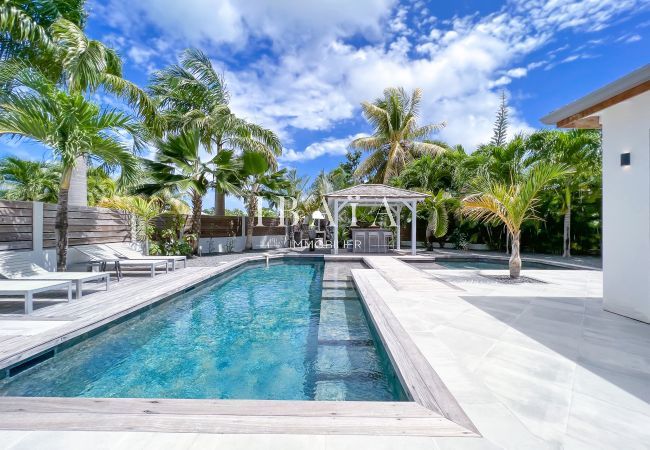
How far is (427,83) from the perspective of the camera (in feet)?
74.5

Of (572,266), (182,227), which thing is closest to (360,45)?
(182,227)

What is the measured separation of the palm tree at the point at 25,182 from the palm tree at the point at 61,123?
471 inches

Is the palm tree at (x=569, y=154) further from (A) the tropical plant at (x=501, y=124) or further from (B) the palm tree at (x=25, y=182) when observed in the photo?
(B) the palm tree at (x=25, y=182)

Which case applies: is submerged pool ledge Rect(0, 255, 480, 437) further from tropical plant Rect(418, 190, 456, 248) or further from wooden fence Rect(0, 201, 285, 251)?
tropical plant Rect(418, 190, 456, 248)

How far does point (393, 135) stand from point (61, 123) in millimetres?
19903

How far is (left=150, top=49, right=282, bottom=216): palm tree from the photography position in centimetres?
1450

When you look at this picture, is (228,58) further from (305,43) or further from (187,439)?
(187,439)

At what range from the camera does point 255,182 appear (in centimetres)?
1595

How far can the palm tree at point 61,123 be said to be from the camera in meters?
6.03

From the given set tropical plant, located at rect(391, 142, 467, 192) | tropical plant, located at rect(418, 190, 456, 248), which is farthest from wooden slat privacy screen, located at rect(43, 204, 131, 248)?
tropical plant, located at rect(391, 142, 467, 192)

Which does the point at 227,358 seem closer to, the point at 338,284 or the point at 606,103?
the point at 338,284

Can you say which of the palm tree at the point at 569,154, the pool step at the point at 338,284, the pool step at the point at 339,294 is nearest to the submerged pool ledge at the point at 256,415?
the pool step at the point at 339,294

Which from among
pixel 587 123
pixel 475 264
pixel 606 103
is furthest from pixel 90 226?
pixel 475 264

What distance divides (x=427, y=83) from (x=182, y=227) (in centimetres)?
1944
